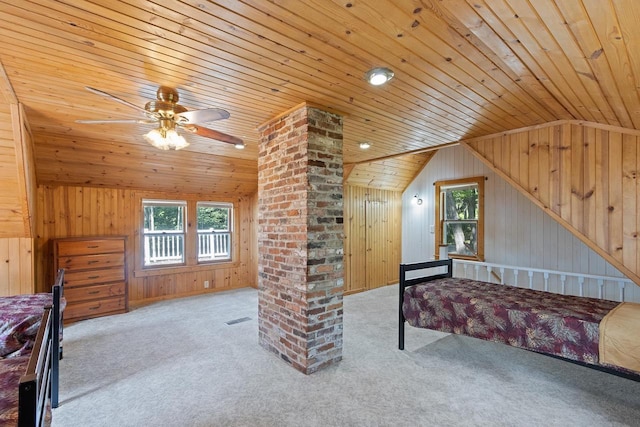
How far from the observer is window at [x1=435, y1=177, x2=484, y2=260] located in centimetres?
551

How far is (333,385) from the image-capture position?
2.58 metres

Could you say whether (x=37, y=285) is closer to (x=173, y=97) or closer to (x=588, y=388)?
(x=173, y=97)

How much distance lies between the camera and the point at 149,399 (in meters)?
2.41

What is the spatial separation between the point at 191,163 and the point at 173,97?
2.54 metres

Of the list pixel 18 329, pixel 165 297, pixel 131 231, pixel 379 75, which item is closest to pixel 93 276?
pixel 131 231

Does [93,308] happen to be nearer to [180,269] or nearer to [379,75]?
[180,269]

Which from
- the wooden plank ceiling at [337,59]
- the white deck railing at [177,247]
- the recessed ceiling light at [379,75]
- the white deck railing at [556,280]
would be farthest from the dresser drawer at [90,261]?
the white deck railing at [556,280]

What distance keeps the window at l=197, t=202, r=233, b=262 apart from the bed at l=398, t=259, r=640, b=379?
13.6ft

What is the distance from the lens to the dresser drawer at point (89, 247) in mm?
4191

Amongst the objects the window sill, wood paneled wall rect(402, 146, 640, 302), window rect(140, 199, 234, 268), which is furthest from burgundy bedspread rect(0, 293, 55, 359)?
wood paneled wall rect(402, 146, 640, 302)

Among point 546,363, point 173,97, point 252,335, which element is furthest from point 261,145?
point 546,363

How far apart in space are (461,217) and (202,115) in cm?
507

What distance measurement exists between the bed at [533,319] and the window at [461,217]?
2.42m

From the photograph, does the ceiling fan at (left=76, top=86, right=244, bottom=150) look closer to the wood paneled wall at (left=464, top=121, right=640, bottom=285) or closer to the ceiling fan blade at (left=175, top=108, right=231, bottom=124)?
the ceiling fan blade at (left=175, top=108, right=231, bottom=124)
